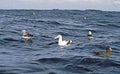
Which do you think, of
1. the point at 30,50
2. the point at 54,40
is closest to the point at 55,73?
the point at 30,50

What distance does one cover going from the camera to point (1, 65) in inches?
903

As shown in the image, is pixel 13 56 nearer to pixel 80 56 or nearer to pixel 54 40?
pixel 80 56

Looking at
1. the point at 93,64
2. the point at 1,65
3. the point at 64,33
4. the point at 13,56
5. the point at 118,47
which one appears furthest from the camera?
the point at 64,33

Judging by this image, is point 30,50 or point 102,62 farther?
point 30,50

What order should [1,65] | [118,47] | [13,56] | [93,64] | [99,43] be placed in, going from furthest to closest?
[99,43] → [118,47] → [13,56] → [93,64] → [1,65]

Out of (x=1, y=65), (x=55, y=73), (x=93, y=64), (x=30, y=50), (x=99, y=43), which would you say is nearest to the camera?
(x=55, y=73)

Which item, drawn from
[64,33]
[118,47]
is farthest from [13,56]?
[64,33]

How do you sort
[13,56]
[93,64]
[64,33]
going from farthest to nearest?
1. [64,33]
2. [13,56]
3. [93,64]

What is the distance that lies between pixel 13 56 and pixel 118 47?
11736 millimetres

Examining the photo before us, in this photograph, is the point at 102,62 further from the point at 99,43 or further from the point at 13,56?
the point at 99,43

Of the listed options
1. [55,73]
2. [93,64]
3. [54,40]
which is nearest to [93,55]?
[93,64]

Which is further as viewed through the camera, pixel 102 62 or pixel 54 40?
pixel 54 40

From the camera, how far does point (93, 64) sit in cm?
2448

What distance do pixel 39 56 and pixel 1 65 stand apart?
4646 mm
